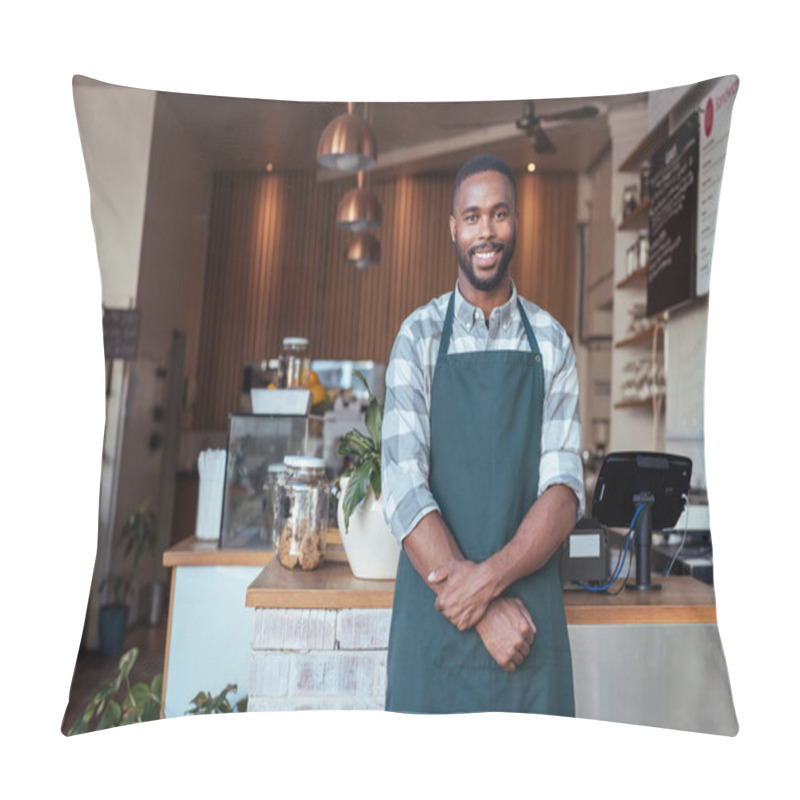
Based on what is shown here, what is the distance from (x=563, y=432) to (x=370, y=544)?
41 cm

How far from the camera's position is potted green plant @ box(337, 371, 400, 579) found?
1.30m

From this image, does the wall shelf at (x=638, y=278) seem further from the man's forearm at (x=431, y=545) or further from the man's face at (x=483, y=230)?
the man's forearm at (x=431, y=545)

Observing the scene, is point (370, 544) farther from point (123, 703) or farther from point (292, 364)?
point (123, 703)

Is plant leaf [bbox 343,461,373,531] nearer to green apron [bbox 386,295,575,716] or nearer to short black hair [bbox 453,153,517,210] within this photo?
green apron [bbox 386,295,575,716]

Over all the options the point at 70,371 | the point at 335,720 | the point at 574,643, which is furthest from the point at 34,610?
the point at 574,643

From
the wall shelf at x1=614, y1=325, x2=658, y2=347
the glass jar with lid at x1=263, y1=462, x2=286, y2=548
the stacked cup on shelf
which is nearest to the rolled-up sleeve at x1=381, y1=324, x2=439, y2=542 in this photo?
the glass jar with lid at x1=263, y1=462, x2=286, y2=548

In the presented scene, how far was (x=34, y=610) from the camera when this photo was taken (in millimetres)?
1236

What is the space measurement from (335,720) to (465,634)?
286mm

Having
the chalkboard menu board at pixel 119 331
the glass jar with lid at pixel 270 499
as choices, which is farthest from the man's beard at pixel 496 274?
the chalkboard menu board at pixel 119 331

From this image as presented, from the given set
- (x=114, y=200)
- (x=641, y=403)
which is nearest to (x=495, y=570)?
(x=641, y=403)

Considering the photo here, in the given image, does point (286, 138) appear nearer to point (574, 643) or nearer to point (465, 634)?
point (465, 634)

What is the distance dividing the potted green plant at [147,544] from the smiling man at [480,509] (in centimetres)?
43

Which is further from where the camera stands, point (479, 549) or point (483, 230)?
point (483, 230)

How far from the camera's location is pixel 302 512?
4.41 feet
